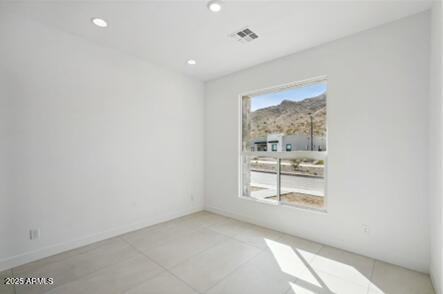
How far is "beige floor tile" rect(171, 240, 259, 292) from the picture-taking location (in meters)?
2.08

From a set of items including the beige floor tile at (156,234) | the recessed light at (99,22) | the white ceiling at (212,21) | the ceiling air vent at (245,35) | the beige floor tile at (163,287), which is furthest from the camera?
the beige floor tile at (156,234)

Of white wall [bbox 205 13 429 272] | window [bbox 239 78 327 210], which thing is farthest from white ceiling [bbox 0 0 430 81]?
window [bbox 239 78 327 210]

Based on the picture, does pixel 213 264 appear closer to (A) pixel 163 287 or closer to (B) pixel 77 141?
(A) pixel 163 287

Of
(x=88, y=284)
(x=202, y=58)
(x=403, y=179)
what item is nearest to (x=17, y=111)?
(x=88, y=284)

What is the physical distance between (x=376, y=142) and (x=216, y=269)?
2511 mm

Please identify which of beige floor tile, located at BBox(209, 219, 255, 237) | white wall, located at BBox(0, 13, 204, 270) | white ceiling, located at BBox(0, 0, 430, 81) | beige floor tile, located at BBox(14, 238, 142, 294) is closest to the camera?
beige floor tile, located at BBox(14, 238, 142, 294)

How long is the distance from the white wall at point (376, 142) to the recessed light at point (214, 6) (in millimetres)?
1566

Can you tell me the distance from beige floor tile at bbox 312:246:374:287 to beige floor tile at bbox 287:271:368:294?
8cm

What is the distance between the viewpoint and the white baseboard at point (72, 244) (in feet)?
7.45

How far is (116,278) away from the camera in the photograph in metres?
2.09

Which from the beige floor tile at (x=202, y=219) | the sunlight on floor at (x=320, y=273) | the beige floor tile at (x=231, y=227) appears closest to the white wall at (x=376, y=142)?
the sunlight on floor at (x=320, y=273)

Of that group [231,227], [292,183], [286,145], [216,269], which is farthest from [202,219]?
[286,145]

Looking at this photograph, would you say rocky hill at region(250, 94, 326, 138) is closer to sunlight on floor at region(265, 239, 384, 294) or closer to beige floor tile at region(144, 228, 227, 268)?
sunlight on floor at region(265, 239, 384, 294)

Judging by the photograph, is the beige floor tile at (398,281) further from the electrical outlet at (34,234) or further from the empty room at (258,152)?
the electrical outlet at (34,234)
